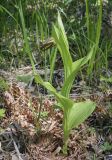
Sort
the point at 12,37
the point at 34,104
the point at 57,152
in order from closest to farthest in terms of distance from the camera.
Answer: the point at 57,152 → the point at 34,104 → the point at 12,37

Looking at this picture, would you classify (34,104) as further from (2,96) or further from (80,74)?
(80,74)

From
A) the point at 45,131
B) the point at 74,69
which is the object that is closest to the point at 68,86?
Answer: the point at 74,69

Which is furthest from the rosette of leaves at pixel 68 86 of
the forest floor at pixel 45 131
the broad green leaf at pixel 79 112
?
the forest floor at pixel 45 131

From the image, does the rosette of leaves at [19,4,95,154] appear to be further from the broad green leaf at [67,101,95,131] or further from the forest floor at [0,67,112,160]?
the forest floor at [0,67,112,160]

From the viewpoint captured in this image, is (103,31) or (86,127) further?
(103,31)

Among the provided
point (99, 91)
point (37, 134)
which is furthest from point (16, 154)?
point (99, 91)

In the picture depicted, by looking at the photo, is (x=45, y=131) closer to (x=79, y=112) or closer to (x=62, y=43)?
(x=79, y=112)

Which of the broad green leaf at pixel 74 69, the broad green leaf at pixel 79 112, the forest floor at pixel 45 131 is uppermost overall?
the broad green leaf at pixel 74 69

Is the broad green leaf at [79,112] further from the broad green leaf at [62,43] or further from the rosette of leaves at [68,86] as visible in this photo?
the broad green leaf at [62,43]
